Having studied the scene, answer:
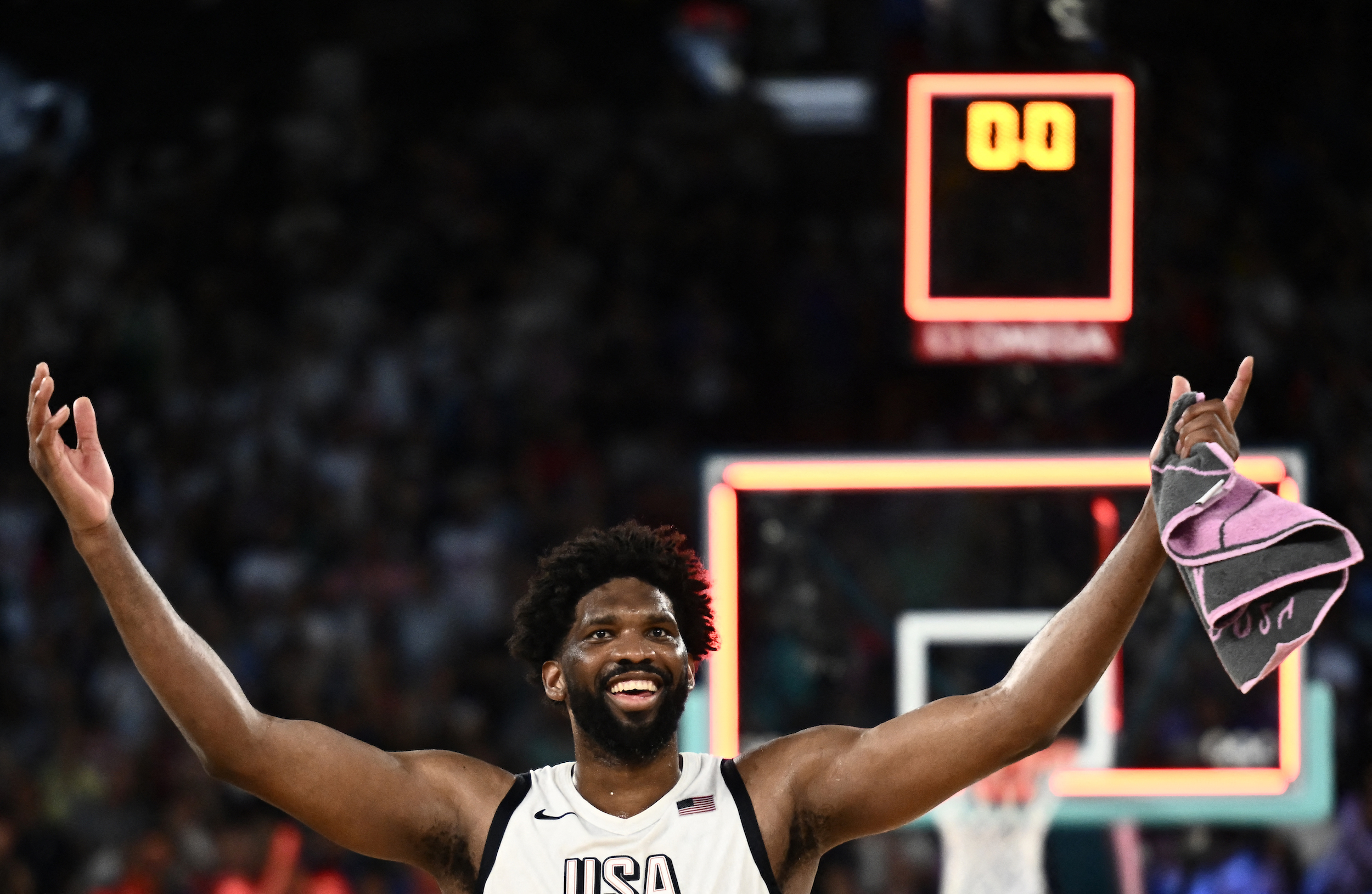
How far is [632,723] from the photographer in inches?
121

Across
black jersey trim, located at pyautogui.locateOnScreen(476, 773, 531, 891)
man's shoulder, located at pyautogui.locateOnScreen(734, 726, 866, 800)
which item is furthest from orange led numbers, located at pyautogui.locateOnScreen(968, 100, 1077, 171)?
black jersey trim, located at pyautogui.locateOnScreen(476, 773, 531, 891)

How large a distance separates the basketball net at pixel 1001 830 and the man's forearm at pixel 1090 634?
2.47 metres

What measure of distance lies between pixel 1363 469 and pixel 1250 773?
2.29 meters

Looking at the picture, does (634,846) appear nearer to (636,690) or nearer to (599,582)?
(636,690)

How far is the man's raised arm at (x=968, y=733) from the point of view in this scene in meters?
2.87

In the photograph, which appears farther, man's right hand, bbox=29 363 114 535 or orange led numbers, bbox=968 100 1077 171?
orange led numbers, bbox=968 100 1077 171

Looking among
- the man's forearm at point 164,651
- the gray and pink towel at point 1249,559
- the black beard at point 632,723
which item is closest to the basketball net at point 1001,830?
the black beard at point 632,723

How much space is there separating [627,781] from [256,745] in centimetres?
63

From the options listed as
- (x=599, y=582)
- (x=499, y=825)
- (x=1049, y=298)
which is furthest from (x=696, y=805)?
(x=1049, y=298)

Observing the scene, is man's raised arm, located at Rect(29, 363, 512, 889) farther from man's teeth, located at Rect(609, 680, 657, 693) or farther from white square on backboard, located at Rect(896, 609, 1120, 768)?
white square on backboard, located at Rect(896, 609, 1120, 768)

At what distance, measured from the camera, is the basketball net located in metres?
5.30

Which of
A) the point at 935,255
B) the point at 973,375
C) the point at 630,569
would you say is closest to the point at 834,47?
the point at 973,375

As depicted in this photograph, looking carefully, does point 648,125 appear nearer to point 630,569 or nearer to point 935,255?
point 935,255

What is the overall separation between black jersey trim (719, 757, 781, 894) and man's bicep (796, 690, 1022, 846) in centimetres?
9
